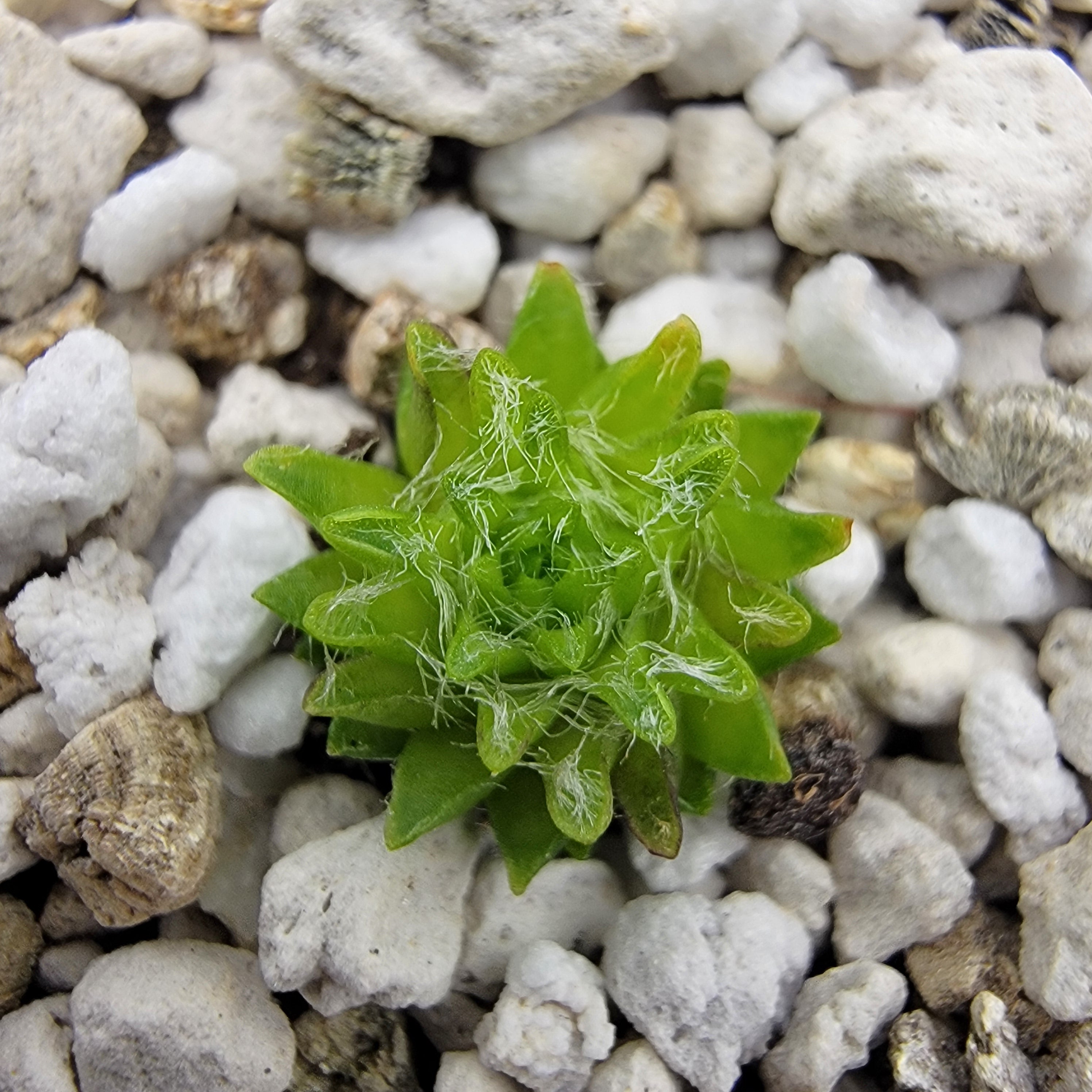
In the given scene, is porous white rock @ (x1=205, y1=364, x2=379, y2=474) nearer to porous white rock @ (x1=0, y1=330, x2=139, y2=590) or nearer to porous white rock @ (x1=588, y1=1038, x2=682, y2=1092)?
porous white rock @ (x1=0, y1=330, x2=139, y2=590)

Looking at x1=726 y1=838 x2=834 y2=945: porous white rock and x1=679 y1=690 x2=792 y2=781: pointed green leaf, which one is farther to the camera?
x1=726 y1=838 x2=834 y2=945: porous white rock

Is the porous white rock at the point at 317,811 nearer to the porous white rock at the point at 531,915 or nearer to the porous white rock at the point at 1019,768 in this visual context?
the porous white rock at the point at 531,915

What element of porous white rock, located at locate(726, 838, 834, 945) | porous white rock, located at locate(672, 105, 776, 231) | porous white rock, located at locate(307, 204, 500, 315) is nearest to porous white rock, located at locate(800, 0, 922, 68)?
porous white rock, located at locate(672, 105, 776, 231)

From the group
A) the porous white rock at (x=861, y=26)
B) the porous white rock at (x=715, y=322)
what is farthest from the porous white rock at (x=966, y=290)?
the porous white rock at (x=861, y=26)

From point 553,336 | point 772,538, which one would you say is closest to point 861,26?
point 553,336

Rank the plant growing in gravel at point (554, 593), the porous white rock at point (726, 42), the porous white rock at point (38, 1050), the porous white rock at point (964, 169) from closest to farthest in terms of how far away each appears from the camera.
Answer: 1. the plant growing in gravel at point (554, 593)
2. the porous white rock at point (38, 1050)
3. the porous white rock at point (964, 169)
4. the porous white rock at point (726, 42)
